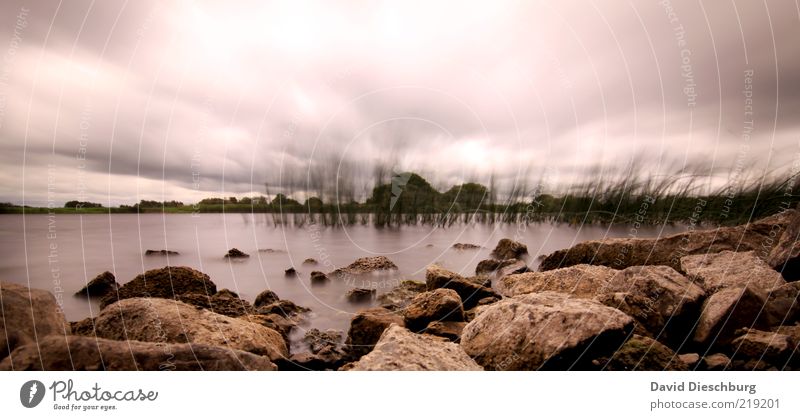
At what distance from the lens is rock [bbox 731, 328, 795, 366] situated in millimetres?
3439

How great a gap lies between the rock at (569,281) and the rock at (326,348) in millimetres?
2543

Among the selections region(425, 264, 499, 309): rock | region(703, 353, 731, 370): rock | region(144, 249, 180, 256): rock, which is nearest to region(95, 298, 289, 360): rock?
region(425, 264, 499, 309): rock

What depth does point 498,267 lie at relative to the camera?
7.37 metres

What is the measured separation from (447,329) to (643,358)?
185cm

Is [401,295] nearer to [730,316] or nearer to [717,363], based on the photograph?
[717,363]

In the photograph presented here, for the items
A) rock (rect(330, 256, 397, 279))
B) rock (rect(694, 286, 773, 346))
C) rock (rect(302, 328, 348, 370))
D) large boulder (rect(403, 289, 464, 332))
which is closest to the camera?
rock (rect(694, 286, 773, 346))

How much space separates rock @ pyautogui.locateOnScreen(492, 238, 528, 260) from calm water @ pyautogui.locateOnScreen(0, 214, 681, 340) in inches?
10.2

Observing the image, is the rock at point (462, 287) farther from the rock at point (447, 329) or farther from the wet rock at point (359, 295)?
the wet rock at point (359, 295)

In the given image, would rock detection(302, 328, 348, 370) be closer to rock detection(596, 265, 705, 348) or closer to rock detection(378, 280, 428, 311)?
rock detection(378, 280, 428, 311)

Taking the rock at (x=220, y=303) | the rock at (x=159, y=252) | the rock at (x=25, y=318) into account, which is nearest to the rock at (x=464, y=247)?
the rock at (x=220, y=303)

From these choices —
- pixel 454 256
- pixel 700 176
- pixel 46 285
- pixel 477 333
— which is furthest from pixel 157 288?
pixel 700 176

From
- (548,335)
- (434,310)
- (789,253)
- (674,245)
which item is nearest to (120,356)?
(434,310)

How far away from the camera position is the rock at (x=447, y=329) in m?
4.20
